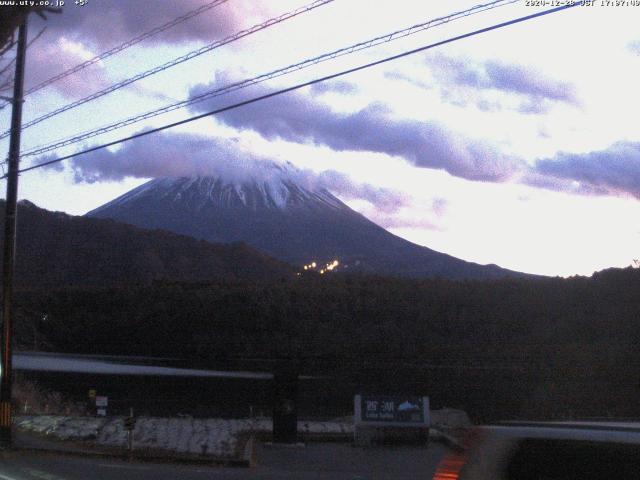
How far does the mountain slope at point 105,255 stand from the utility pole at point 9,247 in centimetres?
5320

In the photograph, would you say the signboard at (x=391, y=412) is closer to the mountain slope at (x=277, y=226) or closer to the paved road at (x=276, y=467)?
the paved road at (x=276, y=467)

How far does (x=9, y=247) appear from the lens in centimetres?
2136

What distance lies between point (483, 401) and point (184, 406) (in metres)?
16.3

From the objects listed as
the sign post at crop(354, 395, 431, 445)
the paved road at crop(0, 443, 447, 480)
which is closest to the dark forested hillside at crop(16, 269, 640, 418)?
the sign post at crop(354, 395, 431, 445)

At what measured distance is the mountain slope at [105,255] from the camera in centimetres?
7788

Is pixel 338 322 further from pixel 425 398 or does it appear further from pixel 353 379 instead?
pixel 425 398

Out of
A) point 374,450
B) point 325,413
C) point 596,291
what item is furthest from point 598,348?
point 374,450

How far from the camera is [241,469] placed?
902 inches

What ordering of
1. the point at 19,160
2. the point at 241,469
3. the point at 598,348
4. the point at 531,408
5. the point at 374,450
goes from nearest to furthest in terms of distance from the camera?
1. the point at 19,160
2. the point at 241,469
3. the point at 374,450
4. the point at 531,408
5. the point at 598,348

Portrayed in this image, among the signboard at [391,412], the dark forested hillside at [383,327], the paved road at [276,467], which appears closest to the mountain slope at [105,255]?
the dark forested hillside at [383,327]

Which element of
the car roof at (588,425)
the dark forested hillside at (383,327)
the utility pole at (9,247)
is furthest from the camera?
the dark forested hillside at (383,327)

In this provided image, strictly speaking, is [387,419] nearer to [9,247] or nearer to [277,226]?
[9,247]

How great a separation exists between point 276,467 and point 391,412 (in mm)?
6907

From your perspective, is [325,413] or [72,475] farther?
[325,413]
